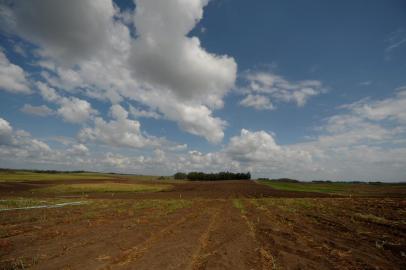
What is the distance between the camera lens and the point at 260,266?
9617 millimetres

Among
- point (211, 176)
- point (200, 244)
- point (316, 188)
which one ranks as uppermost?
point (211, 176)

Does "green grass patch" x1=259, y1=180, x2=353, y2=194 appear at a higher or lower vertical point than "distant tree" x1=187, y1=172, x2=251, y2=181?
lower

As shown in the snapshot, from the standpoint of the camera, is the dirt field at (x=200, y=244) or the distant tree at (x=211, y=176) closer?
the dirt field at (x=200, y=244)

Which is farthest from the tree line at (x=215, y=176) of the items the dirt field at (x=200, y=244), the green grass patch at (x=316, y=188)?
the dirt field at (x=200, y=244)

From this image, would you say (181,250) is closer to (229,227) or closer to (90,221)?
(229,227)

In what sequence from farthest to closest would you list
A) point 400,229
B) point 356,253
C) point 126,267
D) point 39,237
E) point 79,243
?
point 400,229
point 39,237
point 79,243
point 356,253
point 126,267

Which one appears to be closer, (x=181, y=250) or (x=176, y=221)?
(x=181, y=250)

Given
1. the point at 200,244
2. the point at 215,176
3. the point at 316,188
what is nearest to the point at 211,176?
the point at 215,176

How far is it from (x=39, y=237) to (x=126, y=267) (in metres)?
8.19

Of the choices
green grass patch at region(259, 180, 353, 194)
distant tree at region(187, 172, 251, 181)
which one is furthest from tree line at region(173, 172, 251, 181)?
green grass patch at region(259, 180, 353, 194)

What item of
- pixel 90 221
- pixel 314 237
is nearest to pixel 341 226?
pixel 314 237

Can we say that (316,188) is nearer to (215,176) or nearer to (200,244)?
(200,244)

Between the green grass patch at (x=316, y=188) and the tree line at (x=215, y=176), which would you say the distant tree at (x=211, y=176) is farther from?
the green grass patch at (x=316, y=188)

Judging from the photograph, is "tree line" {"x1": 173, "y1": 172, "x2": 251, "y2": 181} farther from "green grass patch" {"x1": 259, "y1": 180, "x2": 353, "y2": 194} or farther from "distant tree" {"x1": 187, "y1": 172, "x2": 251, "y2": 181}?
"green grass patch" {"x1": 259, "y1": 180, "x2": 353, "y2": 194}
